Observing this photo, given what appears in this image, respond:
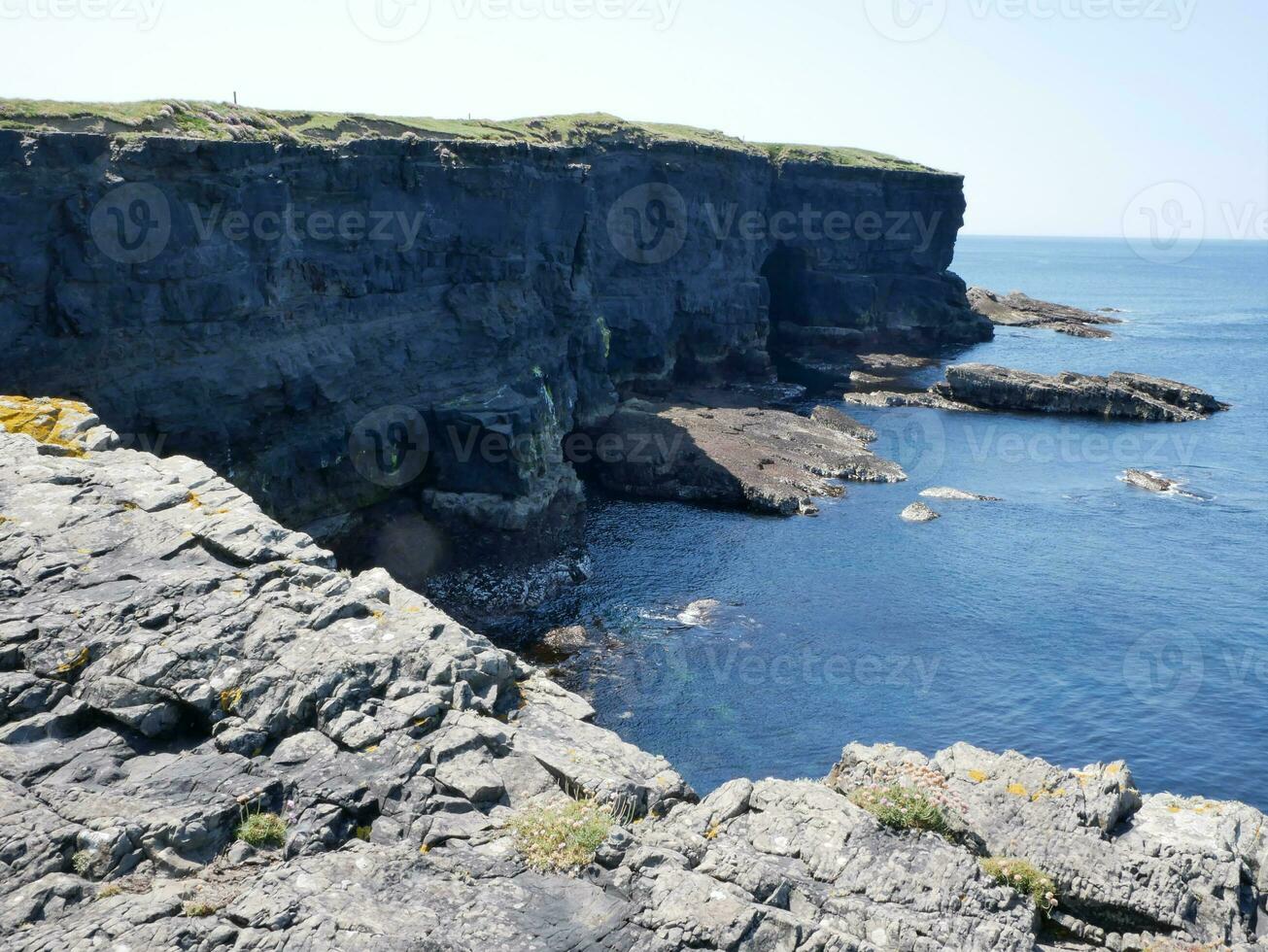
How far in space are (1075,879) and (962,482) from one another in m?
53.7

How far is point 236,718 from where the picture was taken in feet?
56.0

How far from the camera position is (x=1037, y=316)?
144125 mm

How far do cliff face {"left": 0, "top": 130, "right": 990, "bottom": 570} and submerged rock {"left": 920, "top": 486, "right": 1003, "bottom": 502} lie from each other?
933 inches

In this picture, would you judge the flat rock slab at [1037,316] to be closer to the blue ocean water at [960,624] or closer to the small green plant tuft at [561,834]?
the blue ocean water at [960,624]

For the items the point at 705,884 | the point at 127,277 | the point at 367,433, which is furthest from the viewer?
the point at 367,433

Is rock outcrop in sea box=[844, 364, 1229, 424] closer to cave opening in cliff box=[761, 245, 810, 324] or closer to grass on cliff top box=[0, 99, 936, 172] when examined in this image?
cave opening in cliff box=[761, 245, 810, 324]

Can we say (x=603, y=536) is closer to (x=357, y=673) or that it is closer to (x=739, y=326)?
(x=357, y=673)

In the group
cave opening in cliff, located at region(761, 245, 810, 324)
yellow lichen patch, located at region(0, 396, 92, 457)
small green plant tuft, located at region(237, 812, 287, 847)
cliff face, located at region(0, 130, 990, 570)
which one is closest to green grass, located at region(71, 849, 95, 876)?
small green plant tuft, located at region(237, 812, 287, 847)

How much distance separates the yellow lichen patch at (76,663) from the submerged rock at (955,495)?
55186 mm

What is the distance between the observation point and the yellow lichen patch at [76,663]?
17688mm

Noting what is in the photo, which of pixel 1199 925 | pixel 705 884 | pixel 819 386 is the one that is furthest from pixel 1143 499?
pixel 705 884

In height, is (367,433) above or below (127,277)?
below

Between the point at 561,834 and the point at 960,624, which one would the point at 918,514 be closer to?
the point at 960,624

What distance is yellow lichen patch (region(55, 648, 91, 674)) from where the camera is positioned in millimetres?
17688
